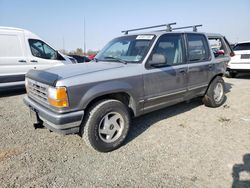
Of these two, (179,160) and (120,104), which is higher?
(120,104)

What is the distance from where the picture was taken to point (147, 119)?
15.5 ft

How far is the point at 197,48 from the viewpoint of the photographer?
15.7 feet

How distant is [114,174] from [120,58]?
2157 millimetres

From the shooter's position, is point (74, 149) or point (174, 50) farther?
point (174, 50)

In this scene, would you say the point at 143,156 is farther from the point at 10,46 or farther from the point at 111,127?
the point at 10,46

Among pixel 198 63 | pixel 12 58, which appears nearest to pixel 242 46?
pixel 198 63

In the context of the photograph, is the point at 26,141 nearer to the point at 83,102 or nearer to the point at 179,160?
the point at 83,102

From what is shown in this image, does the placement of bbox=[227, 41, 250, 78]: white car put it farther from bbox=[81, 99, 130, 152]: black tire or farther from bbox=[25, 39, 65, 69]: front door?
bbox=[81, 99, 130, 152]: black tire

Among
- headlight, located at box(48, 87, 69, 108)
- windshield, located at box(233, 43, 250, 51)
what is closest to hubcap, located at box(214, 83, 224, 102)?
headlight, located at box(48, 87, 69, 108)

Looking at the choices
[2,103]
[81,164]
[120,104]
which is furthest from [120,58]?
[2,103]

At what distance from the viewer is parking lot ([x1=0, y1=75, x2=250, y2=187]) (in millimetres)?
2641

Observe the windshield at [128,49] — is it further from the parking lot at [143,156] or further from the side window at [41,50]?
the side window at [41,50]

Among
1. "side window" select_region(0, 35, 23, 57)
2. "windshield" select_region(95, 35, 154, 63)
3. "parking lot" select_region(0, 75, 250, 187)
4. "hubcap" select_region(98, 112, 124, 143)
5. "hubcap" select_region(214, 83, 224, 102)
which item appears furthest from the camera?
"side window" select_region(0, 35, 23, 57)

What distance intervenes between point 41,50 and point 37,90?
15.0ft
